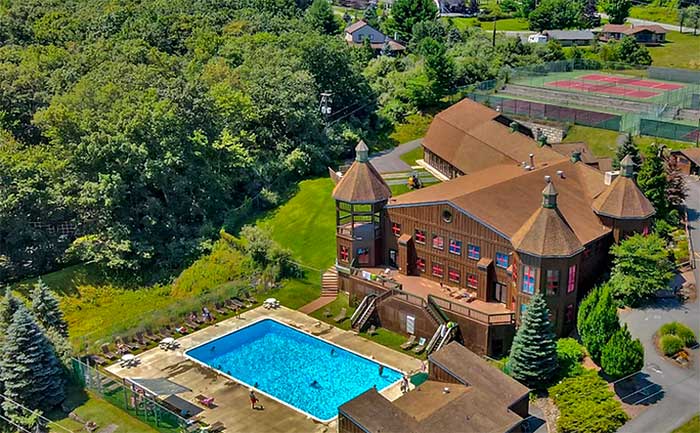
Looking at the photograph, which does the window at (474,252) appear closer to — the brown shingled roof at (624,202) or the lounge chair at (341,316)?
the brown shingled roof at (624,202)

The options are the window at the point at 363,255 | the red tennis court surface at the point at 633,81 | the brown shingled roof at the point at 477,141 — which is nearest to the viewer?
the window at the point at 363,255

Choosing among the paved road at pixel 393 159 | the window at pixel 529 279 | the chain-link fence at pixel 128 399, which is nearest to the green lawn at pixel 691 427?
the window at pixel 529 279

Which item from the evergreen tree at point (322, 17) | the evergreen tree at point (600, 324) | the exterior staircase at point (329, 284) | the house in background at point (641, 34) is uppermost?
the evergreen tree at point (322, 17)

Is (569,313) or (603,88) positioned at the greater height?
(603,88)

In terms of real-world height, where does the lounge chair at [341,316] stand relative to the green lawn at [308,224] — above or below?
below

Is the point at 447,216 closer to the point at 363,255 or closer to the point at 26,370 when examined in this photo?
the point at 363,255

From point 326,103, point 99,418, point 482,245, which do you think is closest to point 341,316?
point 482,245
